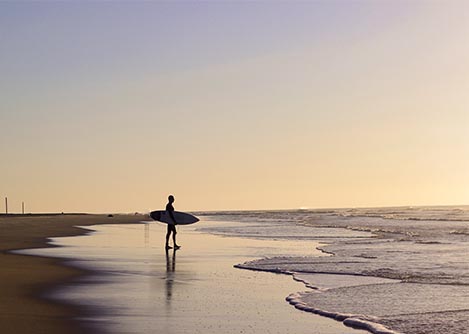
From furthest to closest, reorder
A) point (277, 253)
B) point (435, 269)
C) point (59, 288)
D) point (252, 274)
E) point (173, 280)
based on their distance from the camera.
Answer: point (277, 253) < point (435, 269) < point (252, 274) < point (173, 280) < point (59, 288)

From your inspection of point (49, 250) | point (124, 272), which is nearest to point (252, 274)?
point (124, 272)

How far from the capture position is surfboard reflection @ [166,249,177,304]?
14.3 metres

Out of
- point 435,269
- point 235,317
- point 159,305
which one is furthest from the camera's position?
point 435,269

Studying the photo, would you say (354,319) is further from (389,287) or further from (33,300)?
(33,300)

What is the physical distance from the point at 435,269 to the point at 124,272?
876 centimetres

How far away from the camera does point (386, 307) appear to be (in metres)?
13.1

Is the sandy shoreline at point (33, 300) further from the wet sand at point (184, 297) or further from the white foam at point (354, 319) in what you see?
the white foam at point (354, 319)

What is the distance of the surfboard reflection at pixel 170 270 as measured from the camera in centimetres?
1430

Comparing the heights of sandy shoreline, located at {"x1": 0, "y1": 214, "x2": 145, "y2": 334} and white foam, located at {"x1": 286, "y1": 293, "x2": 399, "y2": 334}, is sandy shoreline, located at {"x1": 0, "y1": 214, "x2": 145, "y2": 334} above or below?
above

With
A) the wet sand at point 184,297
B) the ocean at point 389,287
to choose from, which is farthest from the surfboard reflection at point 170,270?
the ocean at point 389,287

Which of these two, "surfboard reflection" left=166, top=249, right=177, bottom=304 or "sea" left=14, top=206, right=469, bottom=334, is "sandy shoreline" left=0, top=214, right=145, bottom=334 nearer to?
"sea" left=14, top=206, right=469, bottom=334

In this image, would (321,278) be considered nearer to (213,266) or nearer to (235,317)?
(213,266)

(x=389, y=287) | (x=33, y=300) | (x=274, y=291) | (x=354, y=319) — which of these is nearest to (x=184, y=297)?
(x=274, y=291)

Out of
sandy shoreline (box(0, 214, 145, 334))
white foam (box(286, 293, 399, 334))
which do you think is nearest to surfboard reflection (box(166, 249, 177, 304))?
sandy shoreline (box(0, 214, 145, 334))
